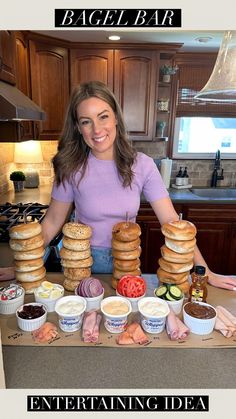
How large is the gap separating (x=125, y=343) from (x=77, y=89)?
3.29 ft

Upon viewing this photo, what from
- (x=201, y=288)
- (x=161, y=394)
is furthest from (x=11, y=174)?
(x=161, y=394)

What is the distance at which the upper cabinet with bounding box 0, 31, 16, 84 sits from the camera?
176 cm

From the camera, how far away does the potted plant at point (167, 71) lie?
9.61 ft

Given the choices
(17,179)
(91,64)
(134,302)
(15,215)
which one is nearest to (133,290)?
(134,302)

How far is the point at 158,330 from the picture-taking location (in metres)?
0.91

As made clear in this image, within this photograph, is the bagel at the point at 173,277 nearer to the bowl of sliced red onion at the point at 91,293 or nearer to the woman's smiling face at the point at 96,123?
the bowl of sliced red onion at the point at 91,293

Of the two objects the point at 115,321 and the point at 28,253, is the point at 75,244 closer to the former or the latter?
the point at 28,253

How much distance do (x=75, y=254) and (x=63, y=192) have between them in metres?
0.38

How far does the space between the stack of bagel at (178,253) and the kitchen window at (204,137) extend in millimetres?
2490

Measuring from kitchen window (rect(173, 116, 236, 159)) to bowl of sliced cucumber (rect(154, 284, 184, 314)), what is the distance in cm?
258

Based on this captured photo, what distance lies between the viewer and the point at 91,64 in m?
2.81

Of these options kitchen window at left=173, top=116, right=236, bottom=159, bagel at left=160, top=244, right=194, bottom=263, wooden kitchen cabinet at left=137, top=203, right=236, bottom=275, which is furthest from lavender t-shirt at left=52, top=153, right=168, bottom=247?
kitchen window at left=173, top=116, right=236, bottom=159

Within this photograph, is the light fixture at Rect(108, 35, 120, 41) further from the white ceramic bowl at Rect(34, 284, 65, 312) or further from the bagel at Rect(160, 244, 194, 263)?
the white ceramic bowl at Rect(34, 284, 65, 312)

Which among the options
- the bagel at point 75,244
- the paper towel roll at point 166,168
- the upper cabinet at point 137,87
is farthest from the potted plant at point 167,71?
the bagel at point 75,244
